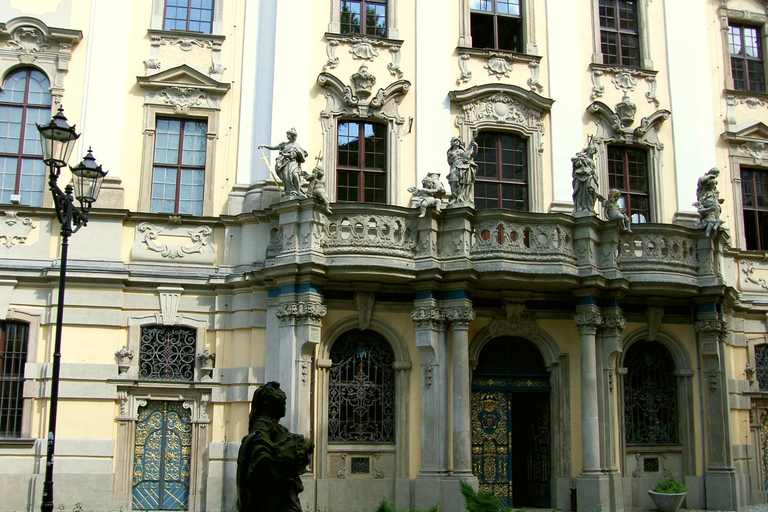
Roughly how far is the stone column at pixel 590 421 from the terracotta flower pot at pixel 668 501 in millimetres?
1249

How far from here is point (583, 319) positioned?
746 inches

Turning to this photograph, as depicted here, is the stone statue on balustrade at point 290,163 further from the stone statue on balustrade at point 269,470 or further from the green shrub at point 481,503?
the stone statue on balustrade at point 269,470

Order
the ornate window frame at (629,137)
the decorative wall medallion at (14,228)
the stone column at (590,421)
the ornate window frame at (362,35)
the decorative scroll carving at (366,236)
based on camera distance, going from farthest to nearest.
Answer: the ornate window frame at (629,137)
the ornate window frame at (362,35)
the decorative wall medallion at (14,228)
the stone column at (590,421)
the decorative scroll carving at (366,236)

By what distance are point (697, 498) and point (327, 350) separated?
900 centimetres

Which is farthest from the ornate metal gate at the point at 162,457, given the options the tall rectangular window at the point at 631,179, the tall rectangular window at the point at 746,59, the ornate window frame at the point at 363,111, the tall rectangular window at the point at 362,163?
the tall rectangular window at the point at 746,59

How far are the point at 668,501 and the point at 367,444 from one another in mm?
6469

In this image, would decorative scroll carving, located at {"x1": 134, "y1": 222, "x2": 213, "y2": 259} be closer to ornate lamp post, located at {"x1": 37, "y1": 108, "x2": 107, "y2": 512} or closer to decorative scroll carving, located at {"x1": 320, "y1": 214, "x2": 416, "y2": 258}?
decorative scroll carving, located at {"x1": 320, "y1": 214, "x2": 416, "y2": 258}

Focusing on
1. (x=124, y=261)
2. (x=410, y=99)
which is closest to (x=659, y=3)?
(x=410, y=99)

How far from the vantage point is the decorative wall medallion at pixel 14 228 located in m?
18.5

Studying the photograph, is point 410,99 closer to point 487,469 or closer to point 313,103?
point 313,103

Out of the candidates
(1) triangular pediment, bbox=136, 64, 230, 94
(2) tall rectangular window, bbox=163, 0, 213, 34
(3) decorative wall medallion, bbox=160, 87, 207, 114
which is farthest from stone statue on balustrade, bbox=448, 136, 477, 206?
(2) tall rectangular window, bbox=163, 0, 213, 34

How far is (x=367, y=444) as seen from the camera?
61.3 feet

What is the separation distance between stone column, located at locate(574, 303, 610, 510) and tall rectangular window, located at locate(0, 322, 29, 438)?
11483 millimetres

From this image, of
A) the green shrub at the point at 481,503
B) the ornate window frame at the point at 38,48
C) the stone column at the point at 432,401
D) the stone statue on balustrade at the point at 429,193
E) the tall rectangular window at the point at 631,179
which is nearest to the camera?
the green shrub at the point at 481,503
